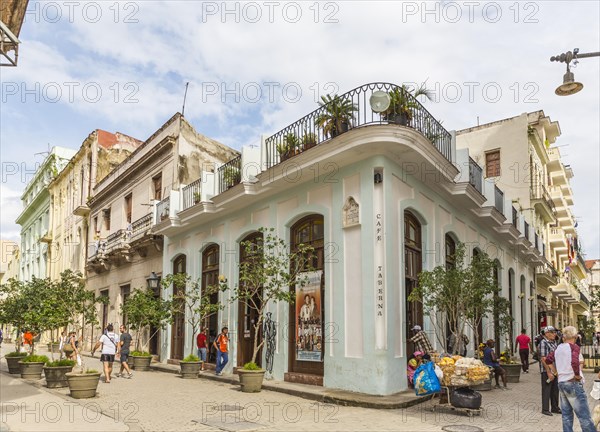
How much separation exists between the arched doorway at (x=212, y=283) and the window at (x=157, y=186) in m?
5.71

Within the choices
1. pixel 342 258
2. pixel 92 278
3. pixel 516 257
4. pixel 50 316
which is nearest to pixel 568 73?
pixel 342 258

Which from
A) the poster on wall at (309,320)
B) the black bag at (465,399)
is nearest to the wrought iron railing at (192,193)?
the poster on wall at (309,320)

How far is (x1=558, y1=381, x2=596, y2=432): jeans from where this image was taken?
7226mm

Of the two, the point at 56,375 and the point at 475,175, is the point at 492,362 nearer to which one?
the point at 475,175

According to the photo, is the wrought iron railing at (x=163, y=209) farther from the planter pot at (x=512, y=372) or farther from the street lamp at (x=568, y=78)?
the street lamp at (x=568, y=78)

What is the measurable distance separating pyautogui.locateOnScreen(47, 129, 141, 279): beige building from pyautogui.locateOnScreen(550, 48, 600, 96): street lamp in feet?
86.3

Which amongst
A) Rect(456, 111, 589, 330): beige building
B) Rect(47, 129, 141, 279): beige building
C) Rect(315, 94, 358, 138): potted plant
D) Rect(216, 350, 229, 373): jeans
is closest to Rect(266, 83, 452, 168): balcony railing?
Rect(315, 94, 358, 138): potted plant

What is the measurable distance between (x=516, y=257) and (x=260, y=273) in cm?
1528

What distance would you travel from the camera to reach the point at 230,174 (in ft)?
58.0

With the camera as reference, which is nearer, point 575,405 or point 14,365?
point 575,405

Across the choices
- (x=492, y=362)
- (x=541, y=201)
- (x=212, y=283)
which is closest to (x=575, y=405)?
(x=492, y=362)

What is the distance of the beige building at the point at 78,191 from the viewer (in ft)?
104

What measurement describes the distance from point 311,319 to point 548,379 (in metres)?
5.63

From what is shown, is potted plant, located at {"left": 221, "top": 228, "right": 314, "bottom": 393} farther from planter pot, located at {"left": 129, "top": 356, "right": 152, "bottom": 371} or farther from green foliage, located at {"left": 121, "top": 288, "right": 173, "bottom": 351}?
planter pot, located at {"left": 129, "top": 356, "right": 152, "bottom": 371}
